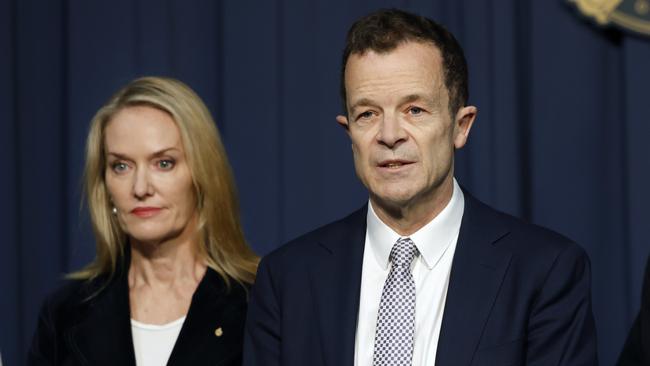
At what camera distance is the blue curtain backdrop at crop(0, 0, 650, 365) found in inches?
128

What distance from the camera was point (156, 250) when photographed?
2.85 metres

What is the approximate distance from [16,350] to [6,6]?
1011 millimetres

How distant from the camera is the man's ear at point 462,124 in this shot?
2.34 meters

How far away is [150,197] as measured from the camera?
2.76m

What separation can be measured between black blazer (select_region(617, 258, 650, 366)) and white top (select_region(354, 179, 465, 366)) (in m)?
0.40

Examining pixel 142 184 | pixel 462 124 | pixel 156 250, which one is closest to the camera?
pixel 462 124

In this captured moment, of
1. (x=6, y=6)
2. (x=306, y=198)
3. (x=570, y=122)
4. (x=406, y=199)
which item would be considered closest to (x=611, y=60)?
(x=570, y=122)

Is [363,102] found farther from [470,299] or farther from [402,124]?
[470,299]

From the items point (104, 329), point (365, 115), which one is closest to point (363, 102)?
point (365, 115)

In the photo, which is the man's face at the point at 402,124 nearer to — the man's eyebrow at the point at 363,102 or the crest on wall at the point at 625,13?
the man's eyebrow at the point at 363,102

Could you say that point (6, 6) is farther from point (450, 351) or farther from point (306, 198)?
point (450, 351)

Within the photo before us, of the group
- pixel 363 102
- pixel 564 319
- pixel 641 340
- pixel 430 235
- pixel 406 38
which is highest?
pixel 406 38

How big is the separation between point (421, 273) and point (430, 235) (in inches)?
2.9

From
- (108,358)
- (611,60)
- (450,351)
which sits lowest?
(108,358)
